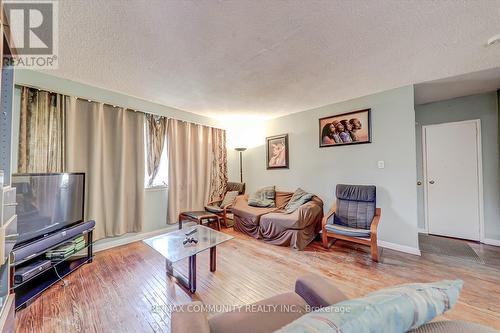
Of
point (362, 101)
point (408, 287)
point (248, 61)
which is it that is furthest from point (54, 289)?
point (362, 101)

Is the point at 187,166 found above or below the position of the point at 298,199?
above

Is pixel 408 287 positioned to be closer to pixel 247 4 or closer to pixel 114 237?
pixel 247 4

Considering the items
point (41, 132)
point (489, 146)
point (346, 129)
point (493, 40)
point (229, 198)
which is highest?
point (493, 40)

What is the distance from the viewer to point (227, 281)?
2.05 m

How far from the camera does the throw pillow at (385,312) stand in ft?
1.52

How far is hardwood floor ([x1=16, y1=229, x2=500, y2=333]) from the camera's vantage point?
1.52 m

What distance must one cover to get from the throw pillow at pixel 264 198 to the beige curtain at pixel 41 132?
2.99m

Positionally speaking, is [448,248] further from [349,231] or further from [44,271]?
[44,271]

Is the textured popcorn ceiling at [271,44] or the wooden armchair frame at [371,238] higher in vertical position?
the textured popcorn ceiling at [271,44]

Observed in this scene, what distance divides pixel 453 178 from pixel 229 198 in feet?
13.3

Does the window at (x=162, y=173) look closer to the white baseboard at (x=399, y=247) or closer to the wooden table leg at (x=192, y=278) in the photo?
the wooden table leg at (x=192, y=278)

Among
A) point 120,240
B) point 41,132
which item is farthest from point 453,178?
point 41,132

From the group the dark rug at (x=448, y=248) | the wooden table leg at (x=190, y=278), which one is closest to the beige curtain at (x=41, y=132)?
the wooden table leg at (x=190, y=278)

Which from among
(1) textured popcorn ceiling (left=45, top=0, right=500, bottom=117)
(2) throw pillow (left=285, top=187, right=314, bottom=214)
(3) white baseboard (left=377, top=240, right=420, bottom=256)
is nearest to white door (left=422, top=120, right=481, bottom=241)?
(3) white baseboard (left=377, top=240, right=420, bottom=256)
